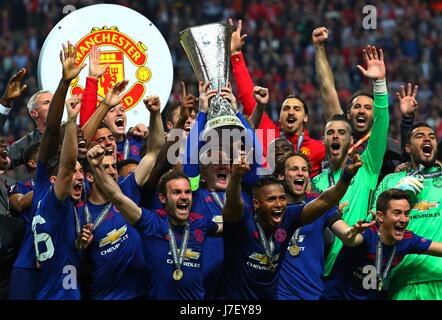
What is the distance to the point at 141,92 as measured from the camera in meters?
9.54

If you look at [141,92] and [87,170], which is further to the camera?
[141,92]

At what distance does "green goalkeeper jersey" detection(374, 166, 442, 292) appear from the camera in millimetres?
8891

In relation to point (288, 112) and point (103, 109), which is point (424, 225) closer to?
point (288, 112)

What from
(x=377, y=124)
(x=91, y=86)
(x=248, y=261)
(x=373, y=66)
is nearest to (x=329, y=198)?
(x=248, y=261)

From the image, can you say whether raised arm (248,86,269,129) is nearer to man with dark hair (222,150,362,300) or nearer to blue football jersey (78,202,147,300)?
man with dark hair (222,150,362,300)

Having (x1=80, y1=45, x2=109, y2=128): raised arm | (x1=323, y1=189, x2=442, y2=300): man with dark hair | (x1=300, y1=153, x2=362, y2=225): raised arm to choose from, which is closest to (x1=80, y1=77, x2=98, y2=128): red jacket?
(x1=80, y1=45, x2=109, y2=128): raised arm

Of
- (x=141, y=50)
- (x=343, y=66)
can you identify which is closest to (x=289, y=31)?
(x=343, y=66)

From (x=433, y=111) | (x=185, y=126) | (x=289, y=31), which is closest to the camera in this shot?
(x=185, y=126)

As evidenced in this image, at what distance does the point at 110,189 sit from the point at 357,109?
2462mm

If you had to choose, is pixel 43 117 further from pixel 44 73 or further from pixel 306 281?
pixel 306 281

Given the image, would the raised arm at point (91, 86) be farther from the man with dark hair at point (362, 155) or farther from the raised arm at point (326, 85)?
the raised arm at point (326, 85)

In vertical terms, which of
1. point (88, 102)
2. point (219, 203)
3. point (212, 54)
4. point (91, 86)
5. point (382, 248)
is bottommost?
point (382, 248)

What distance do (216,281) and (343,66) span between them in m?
13.0

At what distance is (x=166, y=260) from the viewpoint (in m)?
8.16
